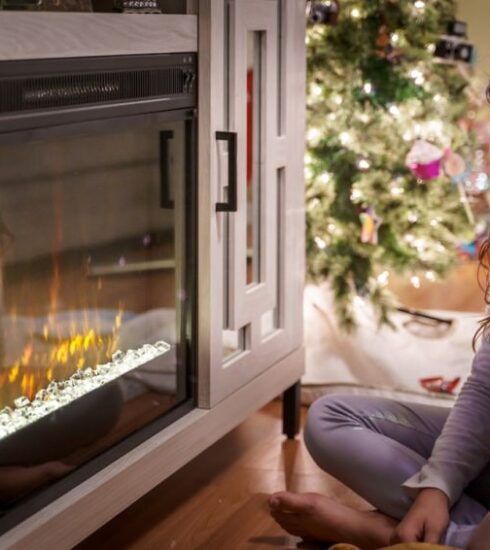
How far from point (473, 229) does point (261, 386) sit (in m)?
1.00

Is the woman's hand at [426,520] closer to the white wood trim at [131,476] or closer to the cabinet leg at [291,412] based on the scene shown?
the white wood trim at [131,476]

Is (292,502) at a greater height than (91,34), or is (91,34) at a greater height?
(91,34)

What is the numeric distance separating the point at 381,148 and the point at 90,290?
4.68 ft

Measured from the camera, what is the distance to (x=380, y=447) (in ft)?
7.07

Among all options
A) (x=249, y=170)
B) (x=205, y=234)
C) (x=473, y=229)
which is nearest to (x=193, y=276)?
(x=205, y=234)

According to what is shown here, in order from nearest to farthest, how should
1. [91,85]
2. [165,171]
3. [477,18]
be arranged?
[91,85] → [165,171] → [477,18]

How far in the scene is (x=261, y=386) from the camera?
268 cm

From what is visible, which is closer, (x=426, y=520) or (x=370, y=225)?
(x=426, y=520)

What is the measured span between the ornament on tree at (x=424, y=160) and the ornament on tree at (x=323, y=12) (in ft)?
1.34

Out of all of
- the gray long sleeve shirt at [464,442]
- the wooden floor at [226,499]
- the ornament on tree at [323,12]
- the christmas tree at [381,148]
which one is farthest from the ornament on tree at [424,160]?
the gray long sleeve shirt at [464,442]

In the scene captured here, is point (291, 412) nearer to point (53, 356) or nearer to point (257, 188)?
point (257, 188)

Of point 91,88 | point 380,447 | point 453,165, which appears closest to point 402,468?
point 380,447

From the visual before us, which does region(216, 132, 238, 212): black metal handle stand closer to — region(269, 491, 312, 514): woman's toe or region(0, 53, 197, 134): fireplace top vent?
region(0, 53, 197, 134): fireplace top vent

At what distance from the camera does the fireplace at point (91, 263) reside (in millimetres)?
1812
